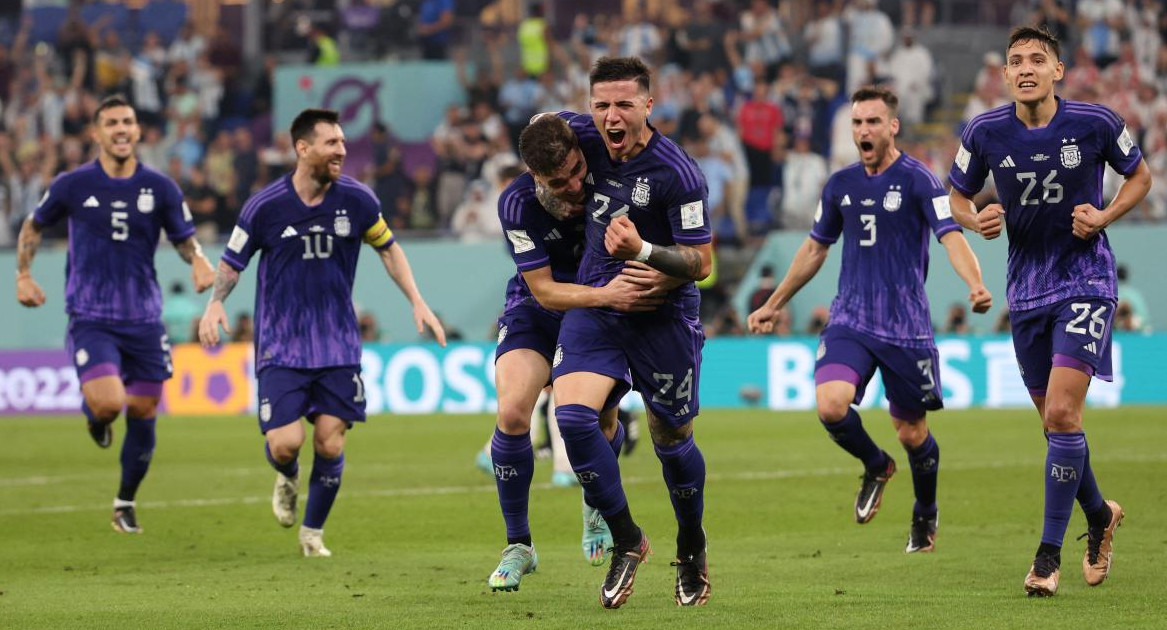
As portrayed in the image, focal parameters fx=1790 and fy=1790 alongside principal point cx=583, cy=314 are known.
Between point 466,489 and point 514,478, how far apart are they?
6.27 meters

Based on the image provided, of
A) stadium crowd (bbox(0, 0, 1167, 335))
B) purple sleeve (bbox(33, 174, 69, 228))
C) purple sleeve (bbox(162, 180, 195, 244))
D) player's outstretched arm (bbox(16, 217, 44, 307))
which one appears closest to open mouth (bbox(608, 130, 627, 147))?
purple sleeve (bbox(162, 180, 195, 244))

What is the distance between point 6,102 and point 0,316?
5.89 m

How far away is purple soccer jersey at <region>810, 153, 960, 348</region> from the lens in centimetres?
1036

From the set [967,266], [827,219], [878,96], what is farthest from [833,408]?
[878,96]

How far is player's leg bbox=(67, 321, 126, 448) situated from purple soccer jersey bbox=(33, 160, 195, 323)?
0.33ft

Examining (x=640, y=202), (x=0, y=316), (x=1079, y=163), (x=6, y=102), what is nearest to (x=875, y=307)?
(x=1079, y=163)

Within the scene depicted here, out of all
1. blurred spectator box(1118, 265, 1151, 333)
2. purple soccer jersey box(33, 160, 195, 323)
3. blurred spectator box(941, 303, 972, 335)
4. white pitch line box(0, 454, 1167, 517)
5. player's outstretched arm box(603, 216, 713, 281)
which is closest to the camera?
player's outstretched arm box(603, 216, 713, 281)

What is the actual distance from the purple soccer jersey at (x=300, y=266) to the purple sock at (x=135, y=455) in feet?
6.25

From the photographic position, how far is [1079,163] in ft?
27.4

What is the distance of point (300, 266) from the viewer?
10.5 meters

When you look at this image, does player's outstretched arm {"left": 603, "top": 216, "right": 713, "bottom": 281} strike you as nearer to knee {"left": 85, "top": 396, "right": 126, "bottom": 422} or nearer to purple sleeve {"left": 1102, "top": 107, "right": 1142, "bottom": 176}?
purple sleeve {"left": 1102, "top": 107, "right": 1142, "bottom": 176}

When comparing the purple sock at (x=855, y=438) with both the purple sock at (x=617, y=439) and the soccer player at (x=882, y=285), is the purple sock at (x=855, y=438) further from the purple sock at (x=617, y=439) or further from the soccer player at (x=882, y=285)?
the purple sock at (x=617, y=439)

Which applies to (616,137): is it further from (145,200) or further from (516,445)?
(145,200)

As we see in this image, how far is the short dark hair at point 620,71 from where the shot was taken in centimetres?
758
